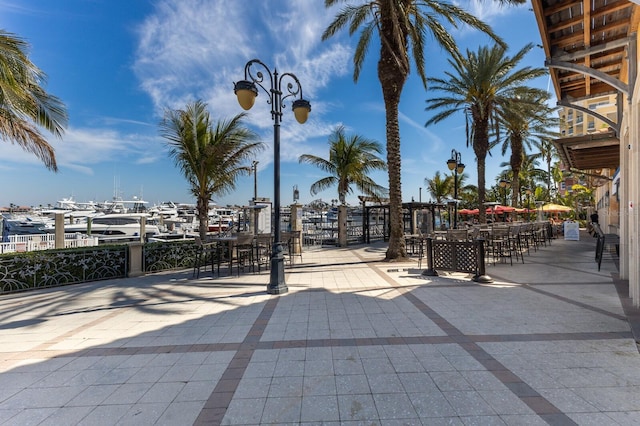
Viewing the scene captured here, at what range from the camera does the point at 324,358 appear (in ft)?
11.5

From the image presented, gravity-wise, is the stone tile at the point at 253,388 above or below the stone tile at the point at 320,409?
below

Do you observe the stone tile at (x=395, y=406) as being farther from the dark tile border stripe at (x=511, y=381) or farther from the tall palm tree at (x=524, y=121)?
the tall palm tree at (x=524, y=121)

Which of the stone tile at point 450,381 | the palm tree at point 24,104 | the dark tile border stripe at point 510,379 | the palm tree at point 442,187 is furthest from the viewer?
the palm tree at point 442,187

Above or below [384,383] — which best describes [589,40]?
above

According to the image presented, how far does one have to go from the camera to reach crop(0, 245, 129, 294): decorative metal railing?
7129 millimetres

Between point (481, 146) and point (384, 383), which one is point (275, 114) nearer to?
point (384, 383)

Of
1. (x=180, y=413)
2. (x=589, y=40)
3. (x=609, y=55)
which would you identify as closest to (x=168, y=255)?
(x=180, y=413)

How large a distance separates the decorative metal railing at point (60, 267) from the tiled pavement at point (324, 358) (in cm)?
99

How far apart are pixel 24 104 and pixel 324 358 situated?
8900 mm

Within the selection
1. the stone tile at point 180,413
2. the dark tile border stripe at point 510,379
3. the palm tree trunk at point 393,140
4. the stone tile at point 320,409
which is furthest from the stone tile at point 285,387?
the palm tree trunk at point 393,140

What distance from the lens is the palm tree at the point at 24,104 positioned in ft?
21.8

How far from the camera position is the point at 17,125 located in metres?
7.39

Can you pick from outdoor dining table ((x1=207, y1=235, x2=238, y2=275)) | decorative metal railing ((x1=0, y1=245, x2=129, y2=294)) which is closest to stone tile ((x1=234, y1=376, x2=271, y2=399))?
outdoor dining table ((x1=207, y1=235, x2=238, y2=275))

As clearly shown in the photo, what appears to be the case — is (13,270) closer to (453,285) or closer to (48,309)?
(48,309)
